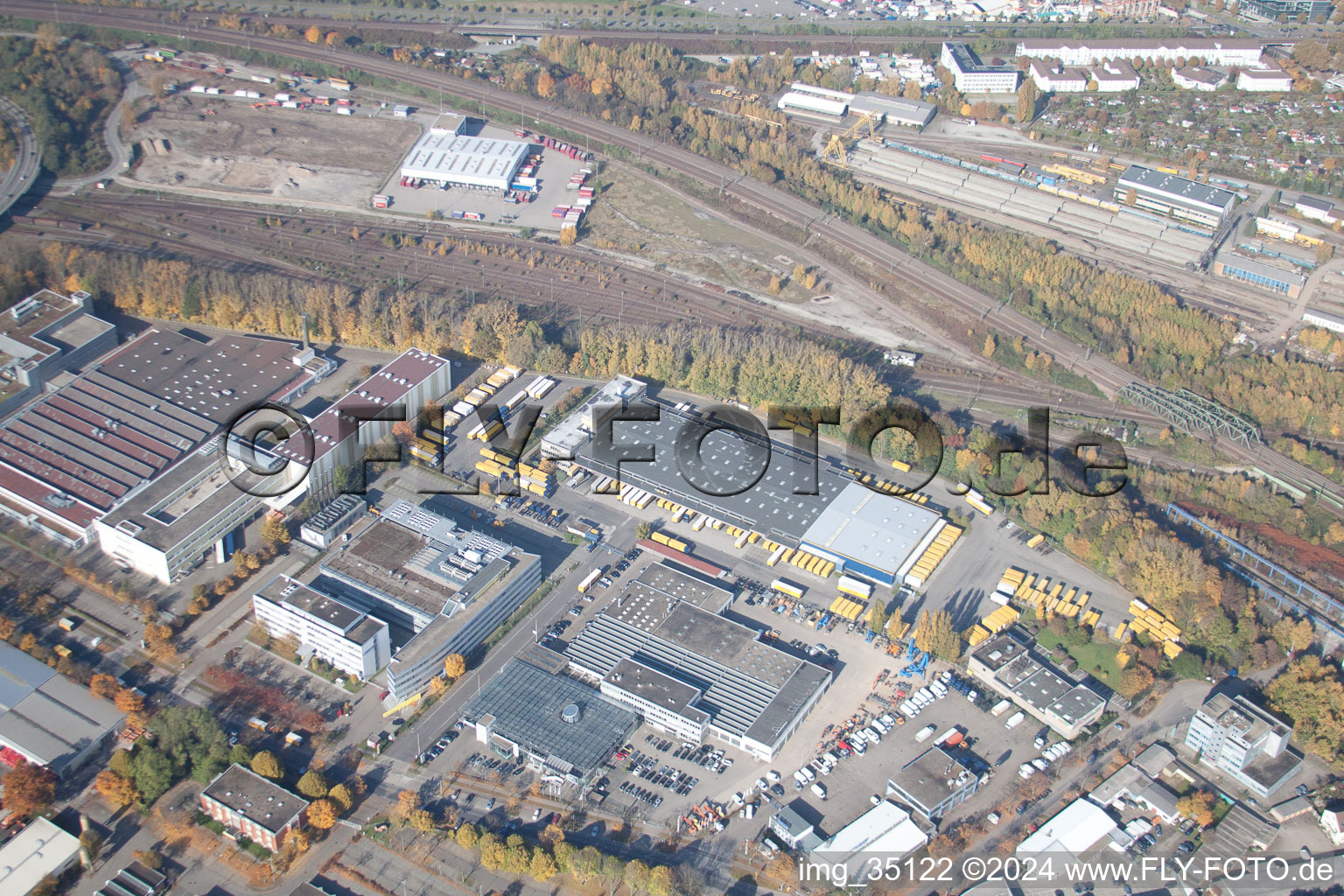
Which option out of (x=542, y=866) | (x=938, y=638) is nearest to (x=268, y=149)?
(x=938, y=638)

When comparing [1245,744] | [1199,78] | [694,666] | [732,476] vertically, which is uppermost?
[1199,78]

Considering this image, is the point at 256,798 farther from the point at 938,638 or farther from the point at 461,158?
the point at 461,158

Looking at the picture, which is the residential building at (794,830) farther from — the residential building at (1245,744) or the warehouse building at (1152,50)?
the warehouse building at (1152,50)

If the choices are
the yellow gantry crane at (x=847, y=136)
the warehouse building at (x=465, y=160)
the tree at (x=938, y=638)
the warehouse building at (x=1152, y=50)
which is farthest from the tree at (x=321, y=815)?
the warehouse building at (x=1152, y=50)

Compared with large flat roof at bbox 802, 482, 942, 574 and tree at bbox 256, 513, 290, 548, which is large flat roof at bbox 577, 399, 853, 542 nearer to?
large flat roof at bbox 802, 482, 942, 574

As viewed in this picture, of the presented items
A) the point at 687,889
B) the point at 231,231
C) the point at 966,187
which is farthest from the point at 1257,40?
the point at 687,889

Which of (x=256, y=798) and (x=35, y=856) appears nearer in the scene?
(x=35, y=856)
